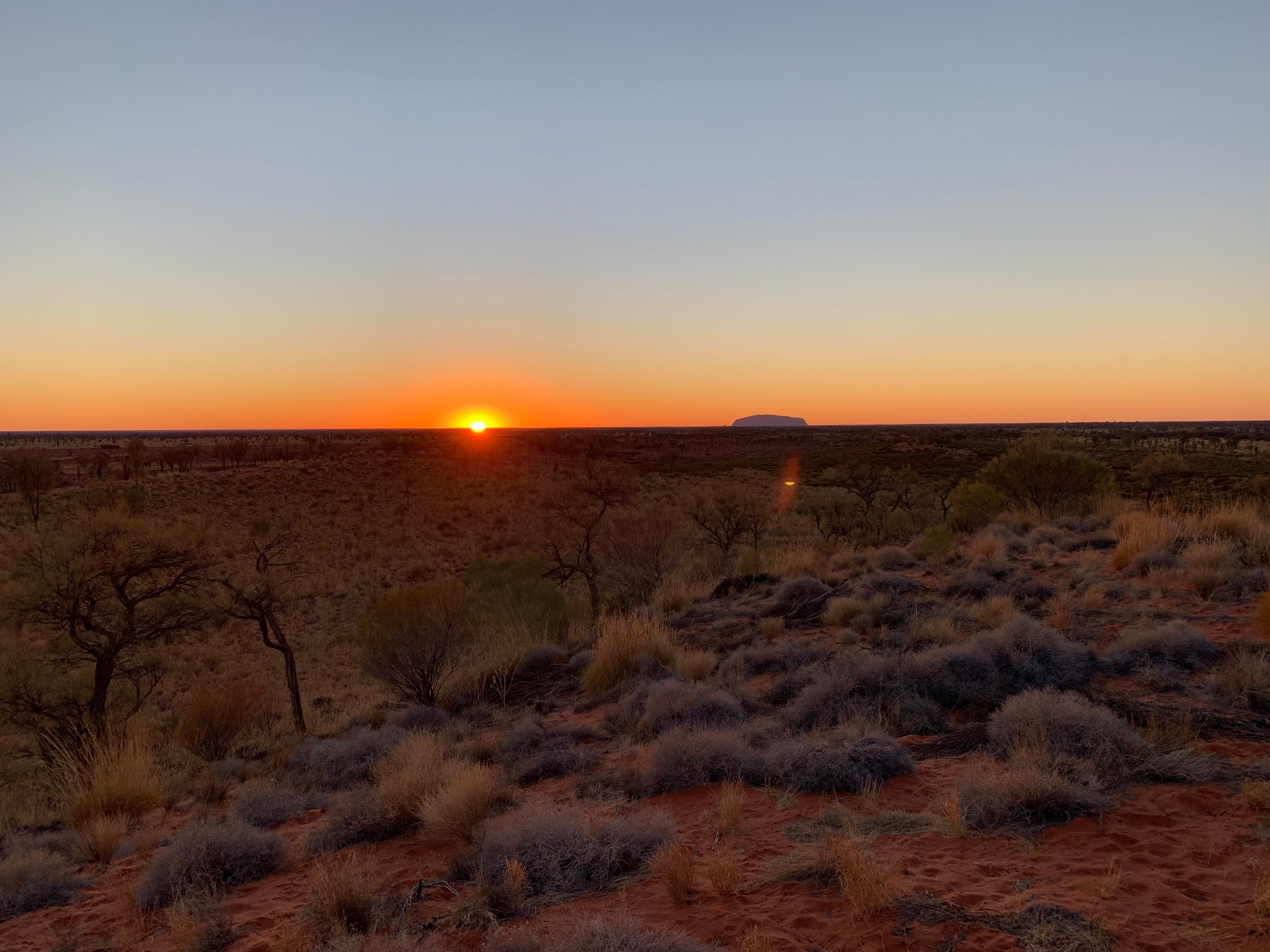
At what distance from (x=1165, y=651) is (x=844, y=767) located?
14.3 ft

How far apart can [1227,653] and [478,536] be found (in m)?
36.9

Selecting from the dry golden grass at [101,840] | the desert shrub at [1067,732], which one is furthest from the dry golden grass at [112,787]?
the desert shrub at [1067,732]

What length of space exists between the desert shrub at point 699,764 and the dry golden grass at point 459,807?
1.40m

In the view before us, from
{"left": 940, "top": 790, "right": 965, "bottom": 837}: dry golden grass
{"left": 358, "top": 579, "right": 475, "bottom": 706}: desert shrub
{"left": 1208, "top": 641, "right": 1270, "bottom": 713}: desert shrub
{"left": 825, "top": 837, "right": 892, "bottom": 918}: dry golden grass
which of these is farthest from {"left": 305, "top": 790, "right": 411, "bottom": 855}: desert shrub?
{"left": 1208, "top": 641, "right": 1270, "bottom": 713}: desert shrub

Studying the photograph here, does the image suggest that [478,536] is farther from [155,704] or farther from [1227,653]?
[1227,653]

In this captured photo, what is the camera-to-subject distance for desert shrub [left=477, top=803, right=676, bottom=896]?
15.9 ft

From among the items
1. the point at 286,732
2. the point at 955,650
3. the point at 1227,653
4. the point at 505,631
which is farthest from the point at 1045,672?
the point at 286,732

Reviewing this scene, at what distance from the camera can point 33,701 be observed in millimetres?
15250

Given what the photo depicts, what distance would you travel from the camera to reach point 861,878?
161 inches

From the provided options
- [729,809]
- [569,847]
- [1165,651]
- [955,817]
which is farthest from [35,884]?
[1165,651]

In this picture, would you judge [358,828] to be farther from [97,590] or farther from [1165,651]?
[97,590]

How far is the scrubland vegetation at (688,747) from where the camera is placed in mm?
4461

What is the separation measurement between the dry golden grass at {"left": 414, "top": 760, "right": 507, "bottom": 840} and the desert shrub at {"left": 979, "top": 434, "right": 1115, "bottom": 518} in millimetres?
18495

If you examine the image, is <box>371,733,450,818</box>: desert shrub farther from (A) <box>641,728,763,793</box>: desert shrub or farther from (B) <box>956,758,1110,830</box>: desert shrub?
(B) <box>956,758,1110,830</box>: desert shrub
